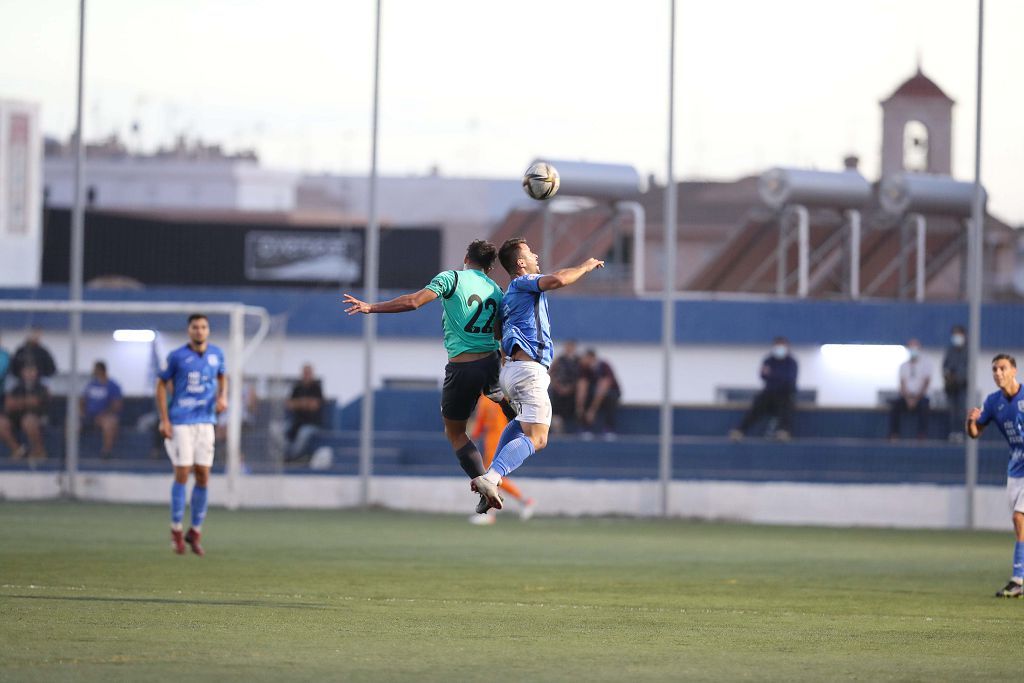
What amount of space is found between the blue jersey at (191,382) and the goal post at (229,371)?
8.50m

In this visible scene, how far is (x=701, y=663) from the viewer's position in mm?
9336

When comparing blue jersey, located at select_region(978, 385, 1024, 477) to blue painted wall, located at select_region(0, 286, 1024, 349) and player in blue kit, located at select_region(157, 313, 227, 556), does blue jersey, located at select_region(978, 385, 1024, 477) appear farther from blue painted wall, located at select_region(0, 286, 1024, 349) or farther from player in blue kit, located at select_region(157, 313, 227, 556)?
blue painted wall, located at select_region(0, 286, 1024, 349)

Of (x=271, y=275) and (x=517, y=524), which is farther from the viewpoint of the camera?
(x=271, y=275)

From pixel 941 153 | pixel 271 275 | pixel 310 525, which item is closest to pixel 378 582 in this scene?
pixel 310 525

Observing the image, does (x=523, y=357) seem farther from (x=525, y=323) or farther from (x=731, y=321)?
(x=731, y=321)

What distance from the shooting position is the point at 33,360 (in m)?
25.5

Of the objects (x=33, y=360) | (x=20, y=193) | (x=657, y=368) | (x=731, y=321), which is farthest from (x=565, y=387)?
(x=20, y=193)

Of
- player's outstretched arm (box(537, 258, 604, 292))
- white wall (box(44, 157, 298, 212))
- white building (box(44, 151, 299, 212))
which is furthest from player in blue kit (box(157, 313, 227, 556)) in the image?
white building (box(44, 151, 299, 212))

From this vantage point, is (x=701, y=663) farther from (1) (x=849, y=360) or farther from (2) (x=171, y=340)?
(1) (x=849, y=360)

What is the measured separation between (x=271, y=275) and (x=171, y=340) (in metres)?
28.7

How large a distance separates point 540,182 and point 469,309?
43.2 inches

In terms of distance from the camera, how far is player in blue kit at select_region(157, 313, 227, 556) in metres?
16.2

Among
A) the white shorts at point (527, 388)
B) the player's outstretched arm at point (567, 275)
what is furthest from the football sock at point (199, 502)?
the player's outstretched arm at point (567, 275)

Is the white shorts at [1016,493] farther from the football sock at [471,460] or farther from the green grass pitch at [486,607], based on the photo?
the football sock at [471,460]
